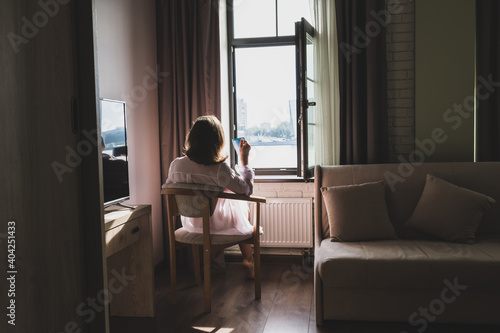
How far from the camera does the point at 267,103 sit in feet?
13.0

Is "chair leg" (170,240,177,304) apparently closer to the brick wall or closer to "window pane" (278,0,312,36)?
the brick wall

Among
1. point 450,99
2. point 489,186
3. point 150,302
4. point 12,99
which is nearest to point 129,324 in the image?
point 150,302

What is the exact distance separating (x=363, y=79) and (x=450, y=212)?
1267mm

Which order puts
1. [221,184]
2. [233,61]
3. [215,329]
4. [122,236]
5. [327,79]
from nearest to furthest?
1. [122,236]
2. [215,329]
3. [221,184]
4. [327,79]
5. [233,61]

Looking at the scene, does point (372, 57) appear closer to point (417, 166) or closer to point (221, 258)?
point (417, 166)

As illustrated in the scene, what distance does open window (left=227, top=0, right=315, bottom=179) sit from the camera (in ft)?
12.8

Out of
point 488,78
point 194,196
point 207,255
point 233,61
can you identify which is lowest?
point 207,255

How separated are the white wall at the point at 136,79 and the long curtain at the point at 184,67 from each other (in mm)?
79

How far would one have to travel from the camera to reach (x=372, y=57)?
3441 mm

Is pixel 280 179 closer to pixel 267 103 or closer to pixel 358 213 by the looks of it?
pixel 267 103

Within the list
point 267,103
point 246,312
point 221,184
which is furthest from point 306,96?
point 246,312

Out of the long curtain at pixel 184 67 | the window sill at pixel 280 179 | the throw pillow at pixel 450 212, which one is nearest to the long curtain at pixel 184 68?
the long curtain at pixel 184 67

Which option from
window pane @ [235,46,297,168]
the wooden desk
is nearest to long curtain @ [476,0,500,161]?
window pane @ [235,46,297,168]

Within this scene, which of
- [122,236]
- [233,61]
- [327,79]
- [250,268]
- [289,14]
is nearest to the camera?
[122,236]
